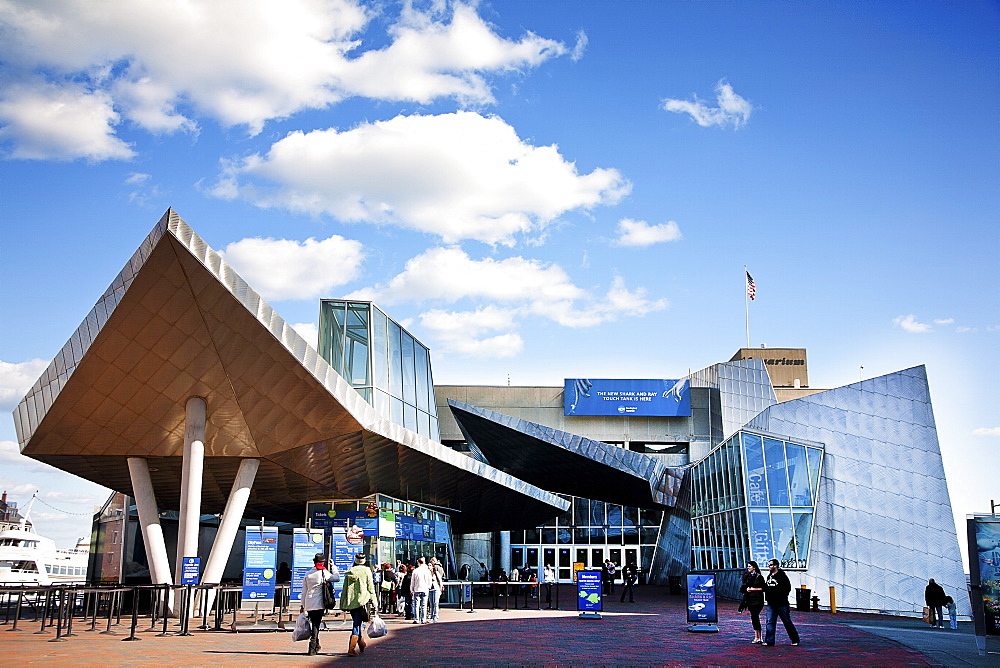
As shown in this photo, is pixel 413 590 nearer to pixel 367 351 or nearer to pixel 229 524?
pixel 229 524

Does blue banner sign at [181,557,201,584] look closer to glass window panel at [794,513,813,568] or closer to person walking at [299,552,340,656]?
person walking at [299,552,340,656]

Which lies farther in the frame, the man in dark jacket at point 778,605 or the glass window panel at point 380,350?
the glass window panel at point 380,350

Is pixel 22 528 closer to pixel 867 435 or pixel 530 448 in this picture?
pixel 530 448

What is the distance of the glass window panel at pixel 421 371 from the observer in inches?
1563

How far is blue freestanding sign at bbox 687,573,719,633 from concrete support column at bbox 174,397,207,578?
12.2 metres

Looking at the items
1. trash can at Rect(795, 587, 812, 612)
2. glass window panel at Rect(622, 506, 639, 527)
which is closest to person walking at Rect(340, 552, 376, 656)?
trash can at Rect(795, 587, 812, 612)

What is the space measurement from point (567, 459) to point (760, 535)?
41.9 feet

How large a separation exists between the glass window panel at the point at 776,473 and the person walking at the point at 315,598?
19422 millimetres

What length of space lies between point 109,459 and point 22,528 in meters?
33.9

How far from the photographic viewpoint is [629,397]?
183ft

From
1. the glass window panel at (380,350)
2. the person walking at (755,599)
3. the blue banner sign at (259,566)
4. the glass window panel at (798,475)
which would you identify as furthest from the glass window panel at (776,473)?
the blue banner sign at (259,566)

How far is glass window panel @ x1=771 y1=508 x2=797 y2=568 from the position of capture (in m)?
28.9

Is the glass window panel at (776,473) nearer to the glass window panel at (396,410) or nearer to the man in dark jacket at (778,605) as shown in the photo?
the glass window panel at (396,410)

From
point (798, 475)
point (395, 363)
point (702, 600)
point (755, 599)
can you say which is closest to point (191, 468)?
point (702, 600)
